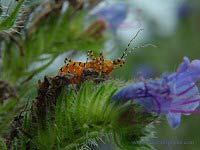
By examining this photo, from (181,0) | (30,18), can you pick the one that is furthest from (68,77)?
(181,0)

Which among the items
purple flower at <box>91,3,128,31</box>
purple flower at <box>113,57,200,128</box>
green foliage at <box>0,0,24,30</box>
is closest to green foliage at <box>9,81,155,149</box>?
purple flower at <box>113,57,200,128</box>

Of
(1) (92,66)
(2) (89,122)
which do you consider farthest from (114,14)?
(2) (89,122)

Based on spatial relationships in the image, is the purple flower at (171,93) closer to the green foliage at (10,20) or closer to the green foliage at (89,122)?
the green foliage at (89,122)

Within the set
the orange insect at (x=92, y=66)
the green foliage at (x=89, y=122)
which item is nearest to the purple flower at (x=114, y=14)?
the orange insect at (x=92, y=66)

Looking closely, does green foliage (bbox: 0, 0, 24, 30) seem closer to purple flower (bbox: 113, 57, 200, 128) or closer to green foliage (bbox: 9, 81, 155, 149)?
green foliage (bbox: 9, 81, 155, 149)

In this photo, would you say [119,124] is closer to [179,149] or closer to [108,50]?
[108,50]

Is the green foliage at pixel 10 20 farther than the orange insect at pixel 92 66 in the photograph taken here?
No
